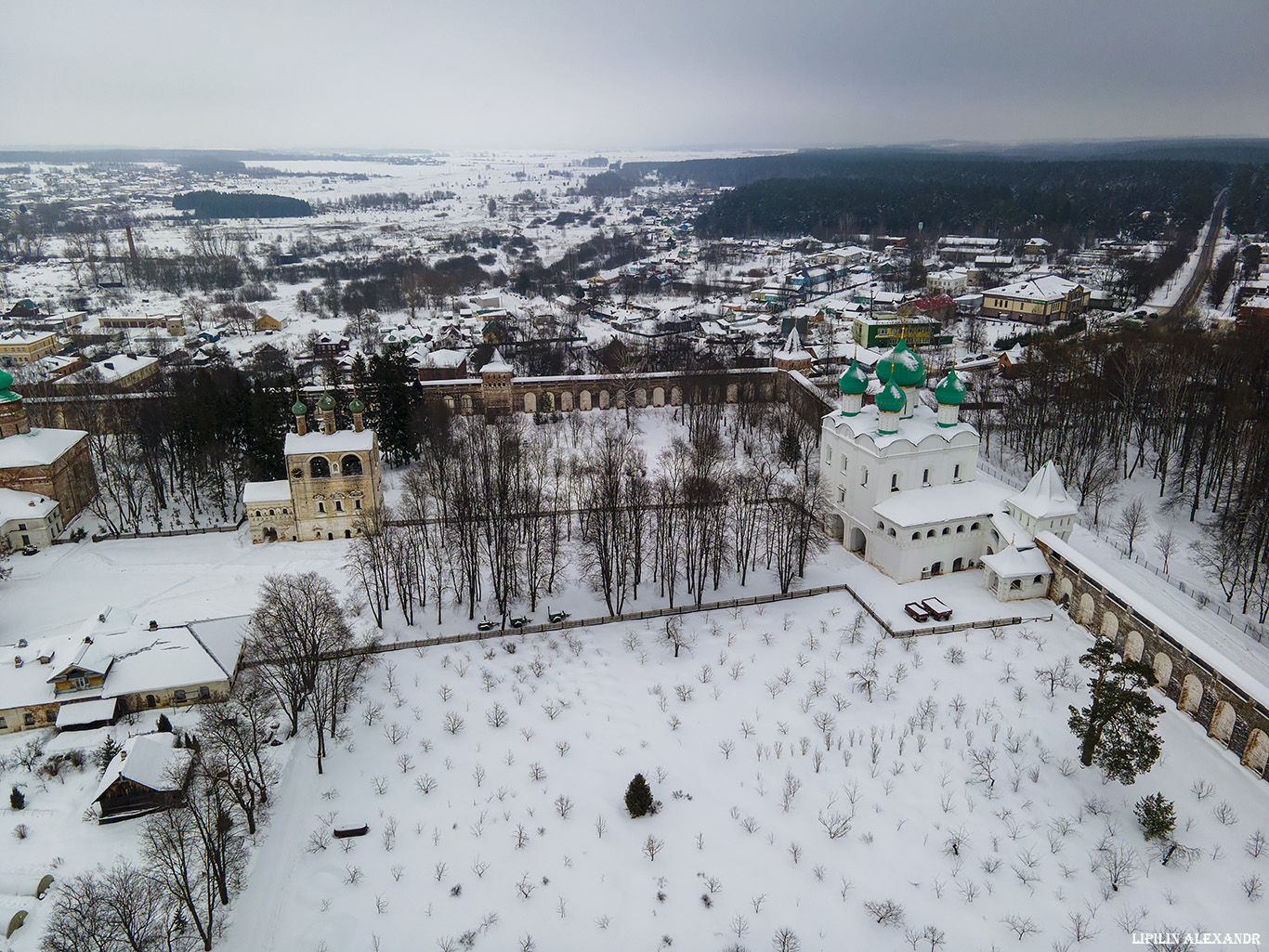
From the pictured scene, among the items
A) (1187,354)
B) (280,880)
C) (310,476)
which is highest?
(1187,354)

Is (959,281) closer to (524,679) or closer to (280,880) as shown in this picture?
(524,679)

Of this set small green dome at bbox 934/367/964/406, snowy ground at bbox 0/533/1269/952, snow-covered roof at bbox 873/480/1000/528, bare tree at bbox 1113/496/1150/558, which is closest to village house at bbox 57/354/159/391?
snowy ground at bbox 0/533/1269/952

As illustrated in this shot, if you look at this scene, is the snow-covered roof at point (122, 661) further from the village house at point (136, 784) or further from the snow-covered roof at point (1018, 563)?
the snow-covered roof at point (1018, 563)

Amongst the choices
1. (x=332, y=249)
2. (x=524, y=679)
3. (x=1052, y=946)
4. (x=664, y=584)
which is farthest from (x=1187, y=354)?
(x=332, y=249)

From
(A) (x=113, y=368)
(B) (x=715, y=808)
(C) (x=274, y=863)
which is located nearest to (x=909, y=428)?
(B) (x=715, y=808)

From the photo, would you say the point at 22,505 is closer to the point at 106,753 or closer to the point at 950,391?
the point at 106,753

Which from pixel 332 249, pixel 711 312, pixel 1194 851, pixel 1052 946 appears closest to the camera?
pixel 1052 946

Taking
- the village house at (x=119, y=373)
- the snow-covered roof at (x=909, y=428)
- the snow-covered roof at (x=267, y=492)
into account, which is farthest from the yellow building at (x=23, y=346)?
the snow-covered roof at (x=909, y=428)
